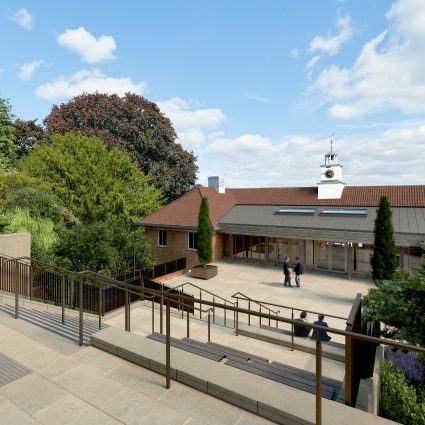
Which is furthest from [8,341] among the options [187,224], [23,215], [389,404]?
[187,224]

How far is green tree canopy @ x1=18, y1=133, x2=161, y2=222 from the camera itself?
24.9 m

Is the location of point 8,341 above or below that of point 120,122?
below

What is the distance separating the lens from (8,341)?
562 cm

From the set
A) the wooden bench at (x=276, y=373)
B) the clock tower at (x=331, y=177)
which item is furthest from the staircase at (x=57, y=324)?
the clock tower at (x=331, y=177)

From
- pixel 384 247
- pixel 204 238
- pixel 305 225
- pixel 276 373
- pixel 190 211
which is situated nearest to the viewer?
pixel 276 373

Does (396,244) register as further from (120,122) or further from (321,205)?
(120,122)

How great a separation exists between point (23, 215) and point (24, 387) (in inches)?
587

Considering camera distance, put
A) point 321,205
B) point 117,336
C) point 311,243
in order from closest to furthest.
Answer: point 117,336 → point 311,243 → point 321,205

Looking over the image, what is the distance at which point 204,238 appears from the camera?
21.0m

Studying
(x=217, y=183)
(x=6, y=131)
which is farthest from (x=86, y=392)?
(x=6, y=131)

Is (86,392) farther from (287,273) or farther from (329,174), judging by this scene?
(329,174)

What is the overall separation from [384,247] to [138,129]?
31.0m

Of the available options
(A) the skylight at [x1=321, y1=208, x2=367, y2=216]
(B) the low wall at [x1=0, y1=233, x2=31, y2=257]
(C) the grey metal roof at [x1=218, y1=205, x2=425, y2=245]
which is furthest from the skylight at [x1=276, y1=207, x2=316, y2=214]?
(B) the low wall at [x1=0, y1=233, x2=31, y2=257]

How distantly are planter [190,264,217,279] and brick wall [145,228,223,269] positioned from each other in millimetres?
3173
